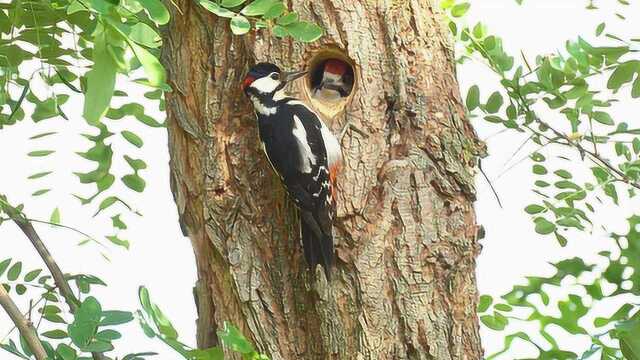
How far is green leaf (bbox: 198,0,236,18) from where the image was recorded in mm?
2178

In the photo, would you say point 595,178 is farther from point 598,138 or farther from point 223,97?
point 223,97

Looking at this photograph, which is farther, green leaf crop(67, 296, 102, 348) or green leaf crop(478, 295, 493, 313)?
green leaf crop(478, 295, 493, 313)

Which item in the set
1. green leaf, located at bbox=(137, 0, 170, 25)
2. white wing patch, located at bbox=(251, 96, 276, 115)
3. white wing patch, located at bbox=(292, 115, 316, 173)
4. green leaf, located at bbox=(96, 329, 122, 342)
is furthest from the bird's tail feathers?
green leaf, located at bbox=(137, 0, 170, 25)

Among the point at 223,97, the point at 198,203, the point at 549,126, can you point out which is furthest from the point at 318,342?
the point at 549,126

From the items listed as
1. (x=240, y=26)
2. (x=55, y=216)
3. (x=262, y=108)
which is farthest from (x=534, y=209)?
(x=55, y=216)

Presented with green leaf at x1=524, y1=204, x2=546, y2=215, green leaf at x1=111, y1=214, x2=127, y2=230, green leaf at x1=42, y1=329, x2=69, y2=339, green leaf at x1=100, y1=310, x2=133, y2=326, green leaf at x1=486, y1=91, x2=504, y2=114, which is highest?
green leaf at x1=486, y1=91, x2=504, y2=114

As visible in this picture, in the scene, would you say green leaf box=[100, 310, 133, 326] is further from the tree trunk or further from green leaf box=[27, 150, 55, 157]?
green leaf box=[27, 150, 55, 157]

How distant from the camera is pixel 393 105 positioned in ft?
8.57

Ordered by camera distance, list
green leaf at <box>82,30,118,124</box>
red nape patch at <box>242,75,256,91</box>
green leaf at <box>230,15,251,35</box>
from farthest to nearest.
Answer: red nape patch at <box>242,75,256,91</box>
green leaf at <box>230,15,251,35</box>
green leaf at <box>82,30,118,124</box>

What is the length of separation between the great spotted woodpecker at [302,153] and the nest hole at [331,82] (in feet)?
0.27

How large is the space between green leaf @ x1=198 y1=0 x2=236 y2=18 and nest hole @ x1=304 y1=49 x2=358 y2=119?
405 mm

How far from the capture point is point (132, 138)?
9.41ft

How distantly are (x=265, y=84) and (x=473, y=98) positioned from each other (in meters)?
0.61

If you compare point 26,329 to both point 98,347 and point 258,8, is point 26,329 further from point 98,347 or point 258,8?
point 258,8
